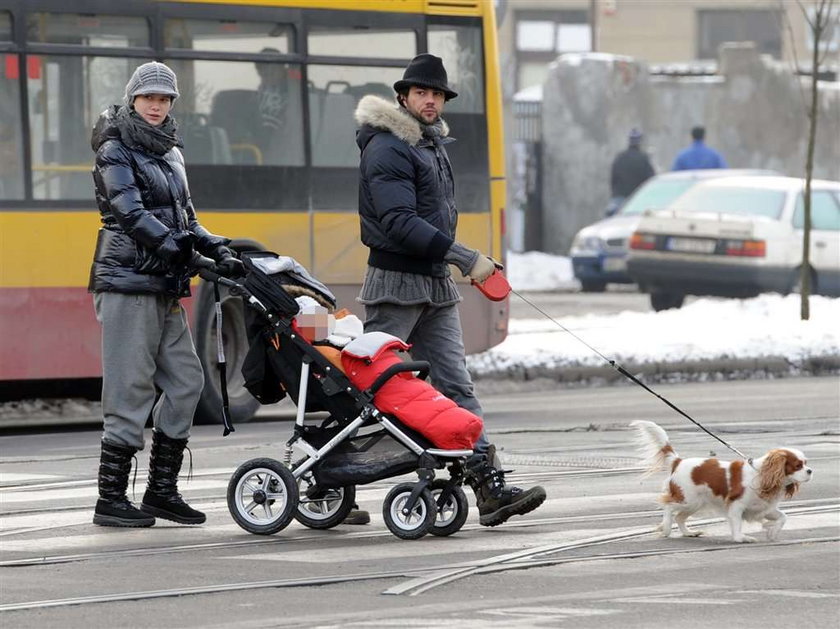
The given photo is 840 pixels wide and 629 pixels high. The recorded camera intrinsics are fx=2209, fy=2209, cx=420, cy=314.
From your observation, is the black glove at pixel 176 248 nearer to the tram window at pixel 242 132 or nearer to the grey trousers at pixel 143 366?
the grey trousers at pixel 143 366

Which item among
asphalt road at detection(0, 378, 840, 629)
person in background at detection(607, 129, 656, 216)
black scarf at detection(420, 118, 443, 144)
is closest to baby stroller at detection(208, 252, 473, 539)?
asphalt road at detection(0, 378, 840, 629)

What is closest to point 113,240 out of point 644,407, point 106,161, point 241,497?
point 106,161

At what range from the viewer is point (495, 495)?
852 cm

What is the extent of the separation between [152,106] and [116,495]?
1529 mm

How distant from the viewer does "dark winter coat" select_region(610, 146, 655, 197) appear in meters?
31.2

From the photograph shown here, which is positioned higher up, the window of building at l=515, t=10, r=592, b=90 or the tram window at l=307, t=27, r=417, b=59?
the window of building at l=515, t=10, r=592, b=90

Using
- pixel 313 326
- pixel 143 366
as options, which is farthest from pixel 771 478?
pixel 143 366

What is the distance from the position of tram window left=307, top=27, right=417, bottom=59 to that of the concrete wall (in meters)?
19.9

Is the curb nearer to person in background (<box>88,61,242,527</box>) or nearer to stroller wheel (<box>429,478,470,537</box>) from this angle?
person in background (<box>88,61,242,527</box>)

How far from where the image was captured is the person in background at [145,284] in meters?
8.41

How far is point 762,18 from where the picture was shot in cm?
5950

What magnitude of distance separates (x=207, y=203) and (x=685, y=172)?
1373 centimetres

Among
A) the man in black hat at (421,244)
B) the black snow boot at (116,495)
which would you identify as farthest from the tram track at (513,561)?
the black snow boot at (116,495)

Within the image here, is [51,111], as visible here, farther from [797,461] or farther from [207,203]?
[797,461]
